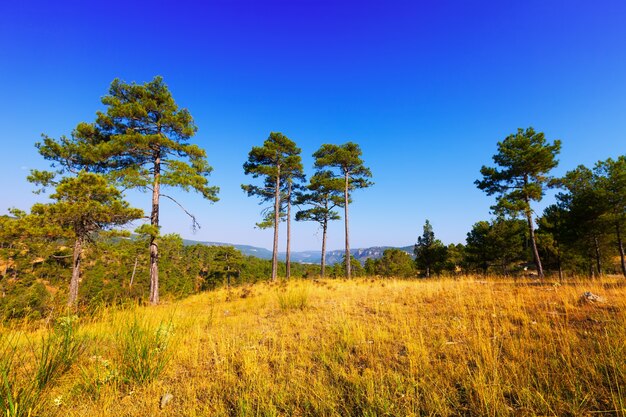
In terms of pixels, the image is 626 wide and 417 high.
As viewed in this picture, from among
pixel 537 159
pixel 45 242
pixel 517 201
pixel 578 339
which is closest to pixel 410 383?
pixel 578 339

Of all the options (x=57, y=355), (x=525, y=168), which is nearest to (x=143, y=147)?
(x=57, y=355)

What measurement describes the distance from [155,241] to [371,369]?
11532 millimetres

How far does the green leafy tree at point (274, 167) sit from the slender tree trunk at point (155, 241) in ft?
22.2

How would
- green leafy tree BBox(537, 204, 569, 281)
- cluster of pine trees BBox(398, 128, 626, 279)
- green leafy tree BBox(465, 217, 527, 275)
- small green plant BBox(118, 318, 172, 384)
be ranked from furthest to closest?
green leafy tree BBox(465, 217, 527, 275)
green leafy tree BBox(537, 204, 569, 281)
cluster of pine trees BBox(398, 128, 626, 279)
small green plant BBox(118, 318, 172, 384)

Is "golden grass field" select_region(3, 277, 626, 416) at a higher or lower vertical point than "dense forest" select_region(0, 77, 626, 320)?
lower

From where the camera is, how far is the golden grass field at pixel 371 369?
2.12 m

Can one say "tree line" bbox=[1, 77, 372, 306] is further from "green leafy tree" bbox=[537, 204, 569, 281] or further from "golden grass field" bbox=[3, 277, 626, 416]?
"green leafy tree" bbox=[537, 204, 569, 281]

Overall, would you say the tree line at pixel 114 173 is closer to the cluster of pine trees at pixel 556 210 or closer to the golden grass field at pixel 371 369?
the golden grass field at pixel 371 369

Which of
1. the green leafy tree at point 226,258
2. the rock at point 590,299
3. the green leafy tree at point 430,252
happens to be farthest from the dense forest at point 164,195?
the green leafy tree at point 226,258

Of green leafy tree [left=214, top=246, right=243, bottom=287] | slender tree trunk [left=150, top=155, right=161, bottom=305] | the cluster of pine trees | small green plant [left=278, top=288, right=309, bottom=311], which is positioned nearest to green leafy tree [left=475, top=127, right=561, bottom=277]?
the cluster of pine trees

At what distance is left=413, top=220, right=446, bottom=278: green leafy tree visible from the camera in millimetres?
34812

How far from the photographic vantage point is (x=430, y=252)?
35.8 m

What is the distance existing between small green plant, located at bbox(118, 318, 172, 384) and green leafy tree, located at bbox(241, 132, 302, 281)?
1432 cm

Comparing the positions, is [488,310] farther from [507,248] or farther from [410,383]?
[507,248]
